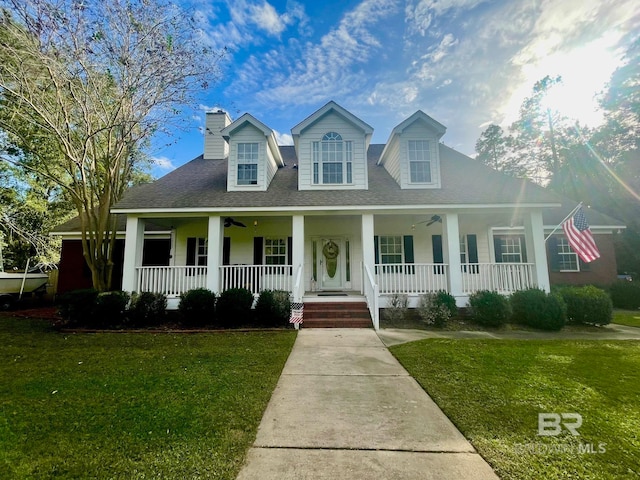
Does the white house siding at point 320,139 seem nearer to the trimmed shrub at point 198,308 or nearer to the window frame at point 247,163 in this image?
the window frame at point 247,163

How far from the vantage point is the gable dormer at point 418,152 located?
34.0 feet

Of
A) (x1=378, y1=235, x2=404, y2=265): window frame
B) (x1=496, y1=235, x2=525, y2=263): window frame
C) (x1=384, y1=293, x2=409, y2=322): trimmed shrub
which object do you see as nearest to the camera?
(x1=384, y1=293, x2=409, y2=322): trimmed shrub

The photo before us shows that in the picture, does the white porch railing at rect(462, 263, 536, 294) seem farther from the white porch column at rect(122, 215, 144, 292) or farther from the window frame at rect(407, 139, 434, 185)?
the white porch column at rect(122, 215, 144, 292)

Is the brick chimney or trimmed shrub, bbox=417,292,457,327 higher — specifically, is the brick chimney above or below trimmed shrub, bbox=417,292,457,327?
above

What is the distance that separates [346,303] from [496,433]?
6322 millimetres

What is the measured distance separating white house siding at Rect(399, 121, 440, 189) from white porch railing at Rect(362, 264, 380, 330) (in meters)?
3.65

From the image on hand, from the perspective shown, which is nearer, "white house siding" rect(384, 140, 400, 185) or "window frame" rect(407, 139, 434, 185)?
"window frame" rect(407, 139, 434, 185)

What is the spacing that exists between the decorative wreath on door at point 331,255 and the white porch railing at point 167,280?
4.53m

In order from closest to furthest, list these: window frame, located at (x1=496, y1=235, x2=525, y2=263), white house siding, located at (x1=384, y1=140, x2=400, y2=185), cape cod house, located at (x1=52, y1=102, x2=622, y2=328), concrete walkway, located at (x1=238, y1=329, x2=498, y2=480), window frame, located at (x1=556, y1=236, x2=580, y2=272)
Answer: concrete walkway, located at (x1=238, y1=329, x2=498, y2=480)
cape cod house, located at (x1=52, y1=102, x2=622, y2=328)
white house siding, located at (x1=384, y1=140, x2=400, y2=185)
window frame, located at (x1=496, y1=235, x2=525, y2=263)
window frame, located at (x1=556, y1=236, x2=580, y2=272)

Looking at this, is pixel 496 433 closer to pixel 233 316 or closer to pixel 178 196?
pixel 233 316

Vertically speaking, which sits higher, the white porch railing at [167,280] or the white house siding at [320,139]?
the white house siding at [320,139]

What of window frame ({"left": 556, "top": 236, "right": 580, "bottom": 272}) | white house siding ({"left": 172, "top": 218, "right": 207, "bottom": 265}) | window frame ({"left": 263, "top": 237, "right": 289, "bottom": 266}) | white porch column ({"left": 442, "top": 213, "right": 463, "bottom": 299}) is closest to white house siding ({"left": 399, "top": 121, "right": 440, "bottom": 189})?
white porch column ({"left": 442, "top": 213, "right": 463, "bottom": 299})

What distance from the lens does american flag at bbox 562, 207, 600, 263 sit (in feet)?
26.1

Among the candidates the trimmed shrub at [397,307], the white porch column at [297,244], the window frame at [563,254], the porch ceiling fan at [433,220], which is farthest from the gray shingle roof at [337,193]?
the window frame at [563,254]
